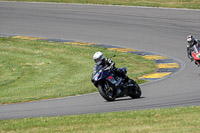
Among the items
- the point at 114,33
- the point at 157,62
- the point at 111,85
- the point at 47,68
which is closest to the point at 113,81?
the point at 111,85

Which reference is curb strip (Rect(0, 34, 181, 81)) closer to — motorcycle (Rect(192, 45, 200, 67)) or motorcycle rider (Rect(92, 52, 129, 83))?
motorcycle (Rect(192, 45, 200, 67))

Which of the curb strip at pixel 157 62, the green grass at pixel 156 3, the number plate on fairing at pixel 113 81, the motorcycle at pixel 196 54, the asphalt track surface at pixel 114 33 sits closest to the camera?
the asphalt track surface at pixel 114 33

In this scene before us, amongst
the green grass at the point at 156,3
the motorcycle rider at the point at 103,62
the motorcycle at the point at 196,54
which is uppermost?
the motorcycle rider at the point at 103,62

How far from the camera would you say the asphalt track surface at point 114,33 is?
13.1 metres

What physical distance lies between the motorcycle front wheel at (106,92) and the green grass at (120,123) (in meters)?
2.27

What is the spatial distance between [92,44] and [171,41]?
3992mm

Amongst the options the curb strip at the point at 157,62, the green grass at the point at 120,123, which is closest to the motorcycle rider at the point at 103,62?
the green grass at the point at 120,123

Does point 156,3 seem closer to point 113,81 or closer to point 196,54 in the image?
point 196,54

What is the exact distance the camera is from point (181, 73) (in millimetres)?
17828

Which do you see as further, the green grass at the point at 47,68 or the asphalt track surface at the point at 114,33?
the green grass at the point at 47,68

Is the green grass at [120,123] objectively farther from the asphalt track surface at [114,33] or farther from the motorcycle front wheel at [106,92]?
the motorcycle front wheel at [106,92]

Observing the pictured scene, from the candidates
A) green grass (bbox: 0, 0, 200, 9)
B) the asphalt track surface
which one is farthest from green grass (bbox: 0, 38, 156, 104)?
green grass (bbox: 0, 0, 200, 9)

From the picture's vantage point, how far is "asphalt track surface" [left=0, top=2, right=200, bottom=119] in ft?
42.9

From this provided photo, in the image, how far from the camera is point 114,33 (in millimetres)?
26734
